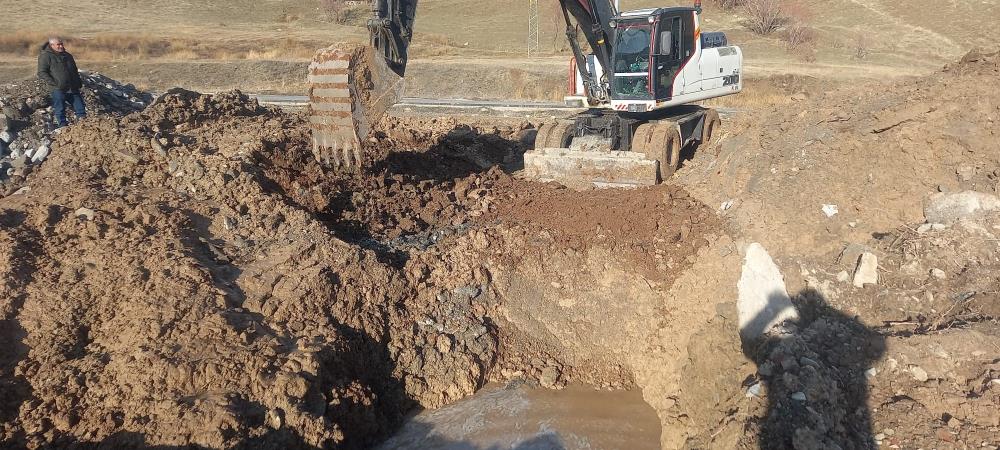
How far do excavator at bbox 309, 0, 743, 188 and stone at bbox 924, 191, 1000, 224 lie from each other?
3.40 metres

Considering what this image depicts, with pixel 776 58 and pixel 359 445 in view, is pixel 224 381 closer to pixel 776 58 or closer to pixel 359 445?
pixel 359 445

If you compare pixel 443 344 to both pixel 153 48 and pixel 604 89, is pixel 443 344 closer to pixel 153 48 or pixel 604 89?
pixel 604 89

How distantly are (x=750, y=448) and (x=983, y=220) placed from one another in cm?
424

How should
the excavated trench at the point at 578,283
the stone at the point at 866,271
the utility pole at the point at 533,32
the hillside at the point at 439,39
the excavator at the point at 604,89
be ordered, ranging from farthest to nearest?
1. the utility pole at the point at 533,32
2. the hillside at the point at 439,39
3. the excavator at the point at 604,89
4. the stone at the point at 866,271
5. the excavated trench at the point at 578,283

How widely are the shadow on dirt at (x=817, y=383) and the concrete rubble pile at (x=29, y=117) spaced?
943cm

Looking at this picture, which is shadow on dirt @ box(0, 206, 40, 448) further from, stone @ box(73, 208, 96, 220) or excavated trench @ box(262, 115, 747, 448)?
excavated trench @ box(262, 115, 747, 448)

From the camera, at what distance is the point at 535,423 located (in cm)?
→ 615

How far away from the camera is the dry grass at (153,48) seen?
27.7 m

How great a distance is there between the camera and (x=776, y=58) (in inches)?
1076

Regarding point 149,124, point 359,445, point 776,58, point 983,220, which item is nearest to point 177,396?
point 359,445

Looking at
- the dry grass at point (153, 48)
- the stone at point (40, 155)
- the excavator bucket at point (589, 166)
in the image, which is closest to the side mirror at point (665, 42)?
the excavator bucket at point (589, 166)

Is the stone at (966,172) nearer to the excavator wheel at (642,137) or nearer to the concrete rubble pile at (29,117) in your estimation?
the excavator wheel at (642,137)

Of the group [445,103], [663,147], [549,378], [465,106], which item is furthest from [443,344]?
[445,103]

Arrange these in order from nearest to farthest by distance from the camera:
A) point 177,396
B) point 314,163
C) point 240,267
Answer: point 177,396
point 240,267
point 314,163
